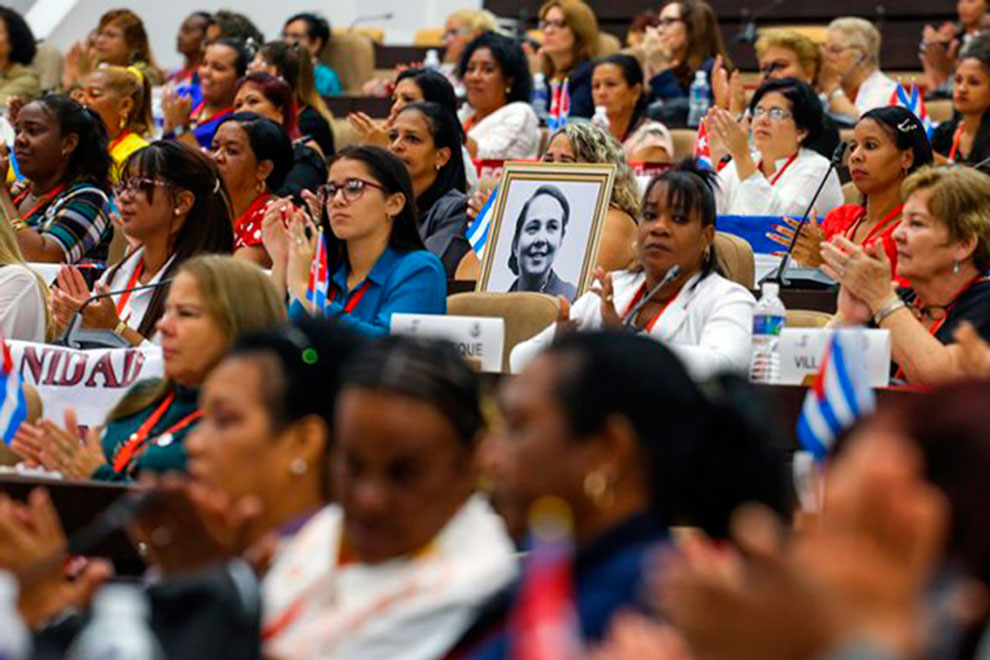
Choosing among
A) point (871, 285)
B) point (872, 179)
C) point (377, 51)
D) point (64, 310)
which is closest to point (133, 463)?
point (64, 310)

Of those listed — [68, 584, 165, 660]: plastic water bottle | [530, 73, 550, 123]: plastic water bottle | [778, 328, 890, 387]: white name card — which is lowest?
[530, 73, 550, 123]: plastic water bottle

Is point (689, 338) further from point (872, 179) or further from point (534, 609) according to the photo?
point (534, 609)

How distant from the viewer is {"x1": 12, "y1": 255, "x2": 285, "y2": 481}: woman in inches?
138

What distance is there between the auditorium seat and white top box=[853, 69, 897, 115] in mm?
3782

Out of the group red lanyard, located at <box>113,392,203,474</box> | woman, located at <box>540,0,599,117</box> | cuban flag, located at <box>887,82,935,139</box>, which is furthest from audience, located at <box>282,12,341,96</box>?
red lanyard, located at <box>113,392,203,474</box>

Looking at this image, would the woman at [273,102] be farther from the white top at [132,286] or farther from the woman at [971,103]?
the woman at [971,103]

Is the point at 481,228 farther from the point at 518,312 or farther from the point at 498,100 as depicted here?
the point at 498,100

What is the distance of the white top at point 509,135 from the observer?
25.4 ft

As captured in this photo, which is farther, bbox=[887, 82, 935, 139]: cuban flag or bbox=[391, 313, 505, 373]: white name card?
bbox=[887, 82, 935, 139]: cuban flag

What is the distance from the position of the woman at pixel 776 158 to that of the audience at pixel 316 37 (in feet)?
12.7

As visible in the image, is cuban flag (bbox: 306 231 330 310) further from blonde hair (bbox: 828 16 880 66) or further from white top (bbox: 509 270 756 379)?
blonde hair (bbox: 828 16 880 66)

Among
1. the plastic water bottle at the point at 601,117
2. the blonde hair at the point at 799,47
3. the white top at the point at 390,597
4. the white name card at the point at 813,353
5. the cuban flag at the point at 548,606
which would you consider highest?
the cuban flag at the point at 548,606

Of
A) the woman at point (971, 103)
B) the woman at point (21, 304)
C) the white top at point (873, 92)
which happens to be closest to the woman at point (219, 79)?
the white top at point (873, 92)

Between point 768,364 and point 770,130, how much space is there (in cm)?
259
